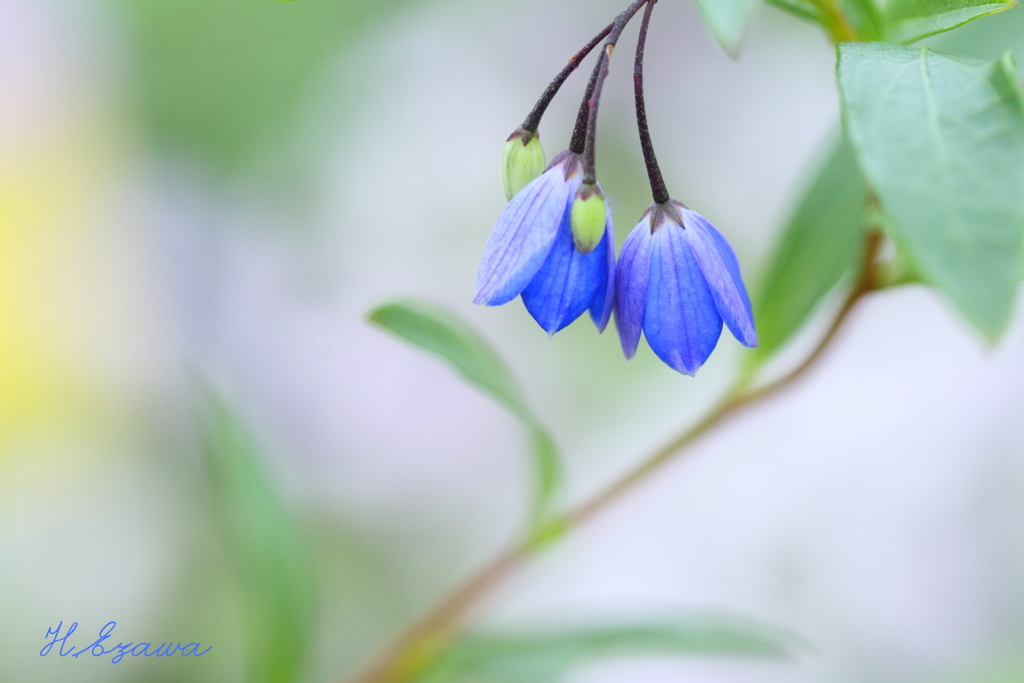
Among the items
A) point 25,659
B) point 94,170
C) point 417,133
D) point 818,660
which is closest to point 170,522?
point 25,659

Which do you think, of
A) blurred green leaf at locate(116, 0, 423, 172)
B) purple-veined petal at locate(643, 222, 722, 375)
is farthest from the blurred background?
purple-veined petal at locate(643, 222, 722, 375)

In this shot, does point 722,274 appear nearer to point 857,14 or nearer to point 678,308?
point 678,308

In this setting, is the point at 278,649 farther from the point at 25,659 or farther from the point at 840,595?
the point at 840,595

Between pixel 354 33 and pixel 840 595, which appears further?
pixel 354 33

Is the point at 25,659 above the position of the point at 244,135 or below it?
below

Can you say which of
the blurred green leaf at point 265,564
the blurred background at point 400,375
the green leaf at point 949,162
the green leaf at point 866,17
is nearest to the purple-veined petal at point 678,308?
the green leaf at point 949,162

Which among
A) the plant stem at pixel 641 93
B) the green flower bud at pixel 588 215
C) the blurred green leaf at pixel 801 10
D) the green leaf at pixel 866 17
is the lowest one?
the green flower bud at pixel 588 215

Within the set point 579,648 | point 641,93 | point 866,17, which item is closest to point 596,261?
point 641,93

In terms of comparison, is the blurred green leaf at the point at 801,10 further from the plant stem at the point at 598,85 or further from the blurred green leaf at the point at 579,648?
the blurred green leaf at the point at 579,648
